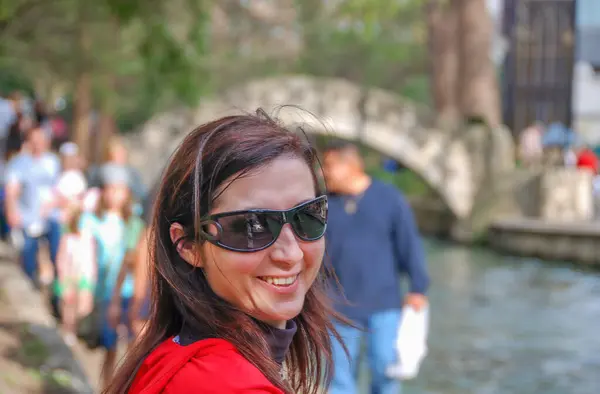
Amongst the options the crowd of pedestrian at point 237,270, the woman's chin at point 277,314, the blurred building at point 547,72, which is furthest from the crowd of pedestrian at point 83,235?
the blurred building at point 547,72

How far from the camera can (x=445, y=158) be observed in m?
21.0

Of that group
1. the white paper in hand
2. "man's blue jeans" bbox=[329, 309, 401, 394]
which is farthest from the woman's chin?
the white paper in hand

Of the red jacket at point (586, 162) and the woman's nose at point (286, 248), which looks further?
the red jacket at point (586, 162)

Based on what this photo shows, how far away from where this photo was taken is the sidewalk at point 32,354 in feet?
12.1

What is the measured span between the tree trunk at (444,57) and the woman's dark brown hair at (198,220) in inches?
777

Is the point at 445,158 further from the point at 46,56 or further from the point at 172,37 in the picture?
the point at 172,37

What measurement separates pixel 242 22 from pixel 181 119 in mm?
12465

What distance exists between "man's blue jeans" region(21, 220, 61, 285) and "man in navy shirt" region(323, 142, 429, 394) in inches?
134

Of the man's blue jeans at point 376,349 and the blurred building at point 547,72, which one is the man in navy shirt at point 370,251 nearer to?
the man's blue jeans at point 376,349

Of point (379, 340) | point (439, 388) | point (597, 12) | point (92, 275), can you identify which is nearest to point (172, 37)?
point (92, 275)

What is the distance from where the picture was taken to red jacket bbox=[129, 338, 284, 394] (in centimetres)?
135

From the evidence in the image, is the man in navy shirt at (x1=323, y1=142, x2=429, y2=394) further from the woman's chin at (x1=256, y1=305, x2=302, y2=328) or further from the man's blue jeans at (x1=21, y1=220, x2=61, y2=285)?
the man's blue jeans at (x1=21, y1=220, x2=61, y2=285)

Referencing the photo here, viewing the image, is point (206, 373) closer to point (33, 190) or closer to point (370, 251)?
point (370, 251)

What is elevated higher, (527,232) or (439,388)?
(527,232)
